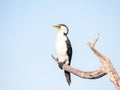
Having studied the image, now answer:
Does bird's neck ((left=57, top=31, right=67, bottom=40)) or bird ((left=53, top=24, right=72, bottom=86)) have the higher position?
bird's neck ((left=57, top=31, right=67, bottom=40))

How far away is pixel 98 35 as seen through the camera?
6117 millimetres

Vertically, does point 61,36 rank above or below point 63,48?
above

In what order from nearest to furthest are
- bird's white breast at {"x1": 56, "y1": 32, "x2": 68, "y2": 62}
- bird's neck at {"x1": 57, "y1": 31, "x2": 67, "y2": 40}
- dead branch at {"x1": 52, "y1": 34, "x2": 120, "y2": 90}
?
dead branch at {"x1": 52, "y1": 34, "x2": 120, "y2": 90} < bird's white breast at {"x1": 56, "y1": 32, "x2": 68, "y2": 62} < bird's neck at {"x1": 57, "y1": 31, "x2": 67, "y2": 40}

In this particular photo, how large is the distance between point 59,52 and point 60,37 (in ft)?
1.58

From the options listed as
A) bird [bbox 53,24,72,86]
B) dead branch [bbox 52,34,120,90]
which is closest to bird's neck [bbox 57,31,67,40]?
bird [bbox 53,24,72,86]

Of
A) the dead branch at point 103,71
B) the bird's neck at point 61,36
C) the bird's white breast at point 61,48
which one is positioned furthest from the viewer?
the bird's neck at point 61,36

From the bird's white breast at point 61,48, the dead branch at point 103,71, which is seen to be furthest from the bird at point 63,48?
the dead branch at point 103,71

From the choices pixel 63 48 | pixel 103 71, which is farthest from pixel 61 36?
pixel 103 71

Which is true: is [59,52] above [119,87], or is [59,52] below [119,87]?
above

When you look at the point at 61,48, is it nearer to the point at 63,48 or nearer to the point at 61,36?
the point at 63,48

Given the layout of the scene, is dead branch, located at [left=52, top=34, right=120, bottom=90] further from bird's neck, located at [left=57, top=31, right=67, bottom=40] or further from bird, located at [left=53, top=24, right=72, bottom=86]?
bird's neck, located at [left=57, top=31, right=67, bottom=40]

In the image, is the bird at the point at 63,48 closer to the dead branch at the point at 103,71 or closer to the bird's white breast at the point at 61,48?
the bird's white breast at the point at 61,48

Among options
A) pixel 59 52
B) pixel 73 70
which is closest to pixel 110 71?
pixel 73 70

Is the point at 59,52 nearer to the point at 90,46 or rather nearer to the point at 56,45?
the point at 56,45
